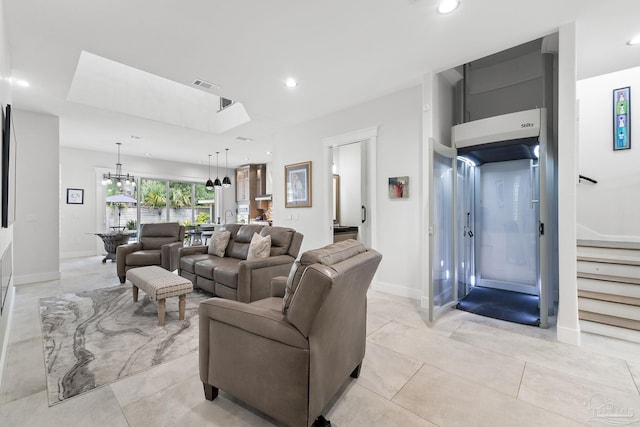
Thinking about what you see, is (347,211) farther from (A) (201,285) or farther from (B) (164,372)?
(B) (164,372)

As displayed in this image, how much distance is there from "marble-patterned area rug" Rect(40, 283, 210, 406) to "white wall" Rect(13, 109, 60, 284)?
4.91 feet

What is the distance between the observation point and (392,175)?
4.08 meters

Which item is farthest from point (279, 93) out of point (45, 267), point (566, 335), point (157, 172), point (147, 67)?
point (157, 172)

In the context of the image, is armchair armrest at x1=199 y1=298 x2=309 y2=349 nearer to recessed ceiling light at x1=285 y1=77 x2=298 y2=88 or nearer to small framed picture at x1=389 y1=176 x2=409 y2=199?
small framed picture at x1=389 y1=176 x2=409 y2=199

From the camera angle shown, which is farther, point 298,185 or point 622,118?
point 298,185

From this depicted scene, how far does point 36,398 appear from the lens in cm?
177

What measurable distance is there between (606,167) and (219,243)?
18.4 feet

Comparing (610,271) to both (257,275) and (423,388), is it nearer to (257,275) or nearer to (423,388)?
(423,388)

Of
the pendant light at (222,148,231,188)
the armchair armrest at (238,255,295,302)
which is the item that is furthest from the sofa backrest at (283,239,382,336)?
the pendant light at (222,148,231,188)

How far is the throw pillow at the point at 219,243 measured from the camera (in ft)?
14.4

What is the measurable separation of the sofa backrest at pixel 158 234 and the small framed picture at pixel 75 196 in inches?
147

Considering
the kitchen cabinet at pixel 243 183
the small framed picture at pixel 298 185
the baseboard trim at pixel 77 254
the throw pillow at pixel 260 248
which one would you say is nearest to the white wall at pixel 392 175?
the small framed picture at pixel 298 185

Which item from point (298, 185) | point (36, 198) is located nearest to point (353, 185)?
point (298, 185)

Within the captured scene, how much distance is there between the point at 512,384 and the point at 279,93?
4030 mm
